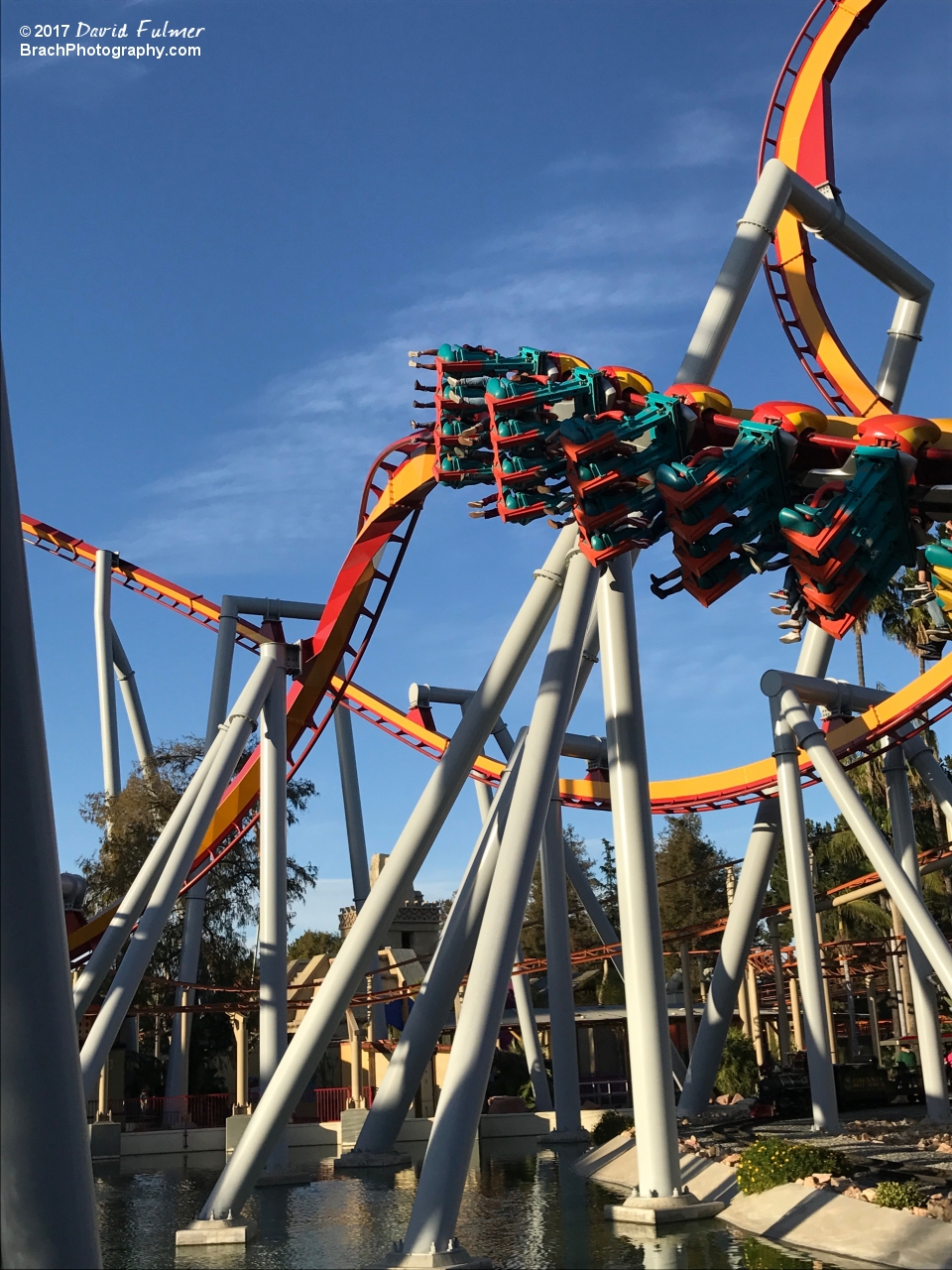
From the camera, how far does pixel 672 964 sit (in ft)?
153

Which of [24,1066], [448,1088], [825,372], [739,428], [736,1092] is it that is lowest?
[736,1092]

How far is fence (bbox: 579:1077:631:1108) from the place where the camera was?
86.9 feet

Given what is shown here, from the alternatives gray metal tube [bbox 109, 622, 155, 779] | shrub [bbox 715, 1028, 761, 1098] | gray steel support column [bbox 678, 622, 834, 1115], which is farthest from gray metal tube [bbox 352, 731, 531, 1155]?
gray metal tube [bbox 109, 622, 155, 779]

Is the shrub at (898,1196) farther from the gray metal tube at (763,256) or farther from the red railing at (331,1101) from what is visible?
the red railing at (331,1101)

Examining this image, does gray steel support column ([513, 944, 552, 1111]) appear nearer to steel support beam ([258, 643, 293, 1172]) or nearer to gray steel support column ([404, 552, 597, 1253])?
steel support beam ([258, 643, 293, 1172])

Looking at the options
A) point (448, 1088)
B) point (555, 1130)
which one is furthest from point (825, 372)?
point (555, 1130)

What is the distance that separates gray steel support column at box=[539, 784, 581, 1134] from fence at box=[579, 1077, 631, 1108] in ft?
27.4

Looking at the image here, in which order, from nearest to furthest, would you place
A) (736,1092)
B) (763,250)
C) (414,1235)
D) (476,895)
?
(414,1235), (763,250), (476,895), (736,1092)

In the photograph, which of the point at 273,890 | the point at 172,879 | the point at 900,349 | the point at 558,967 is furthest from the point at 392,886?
the point at 900,349

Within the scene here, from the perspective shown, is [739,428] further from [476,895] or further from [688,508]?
[476,895]

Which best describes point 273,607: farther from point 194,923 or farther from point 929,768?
point 929,768

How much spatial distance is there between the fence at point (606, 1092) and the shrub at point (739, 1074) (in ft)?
7.96

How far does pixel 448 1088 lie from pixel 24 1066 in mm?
6407

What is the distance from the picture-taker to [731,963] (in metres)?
18.0
